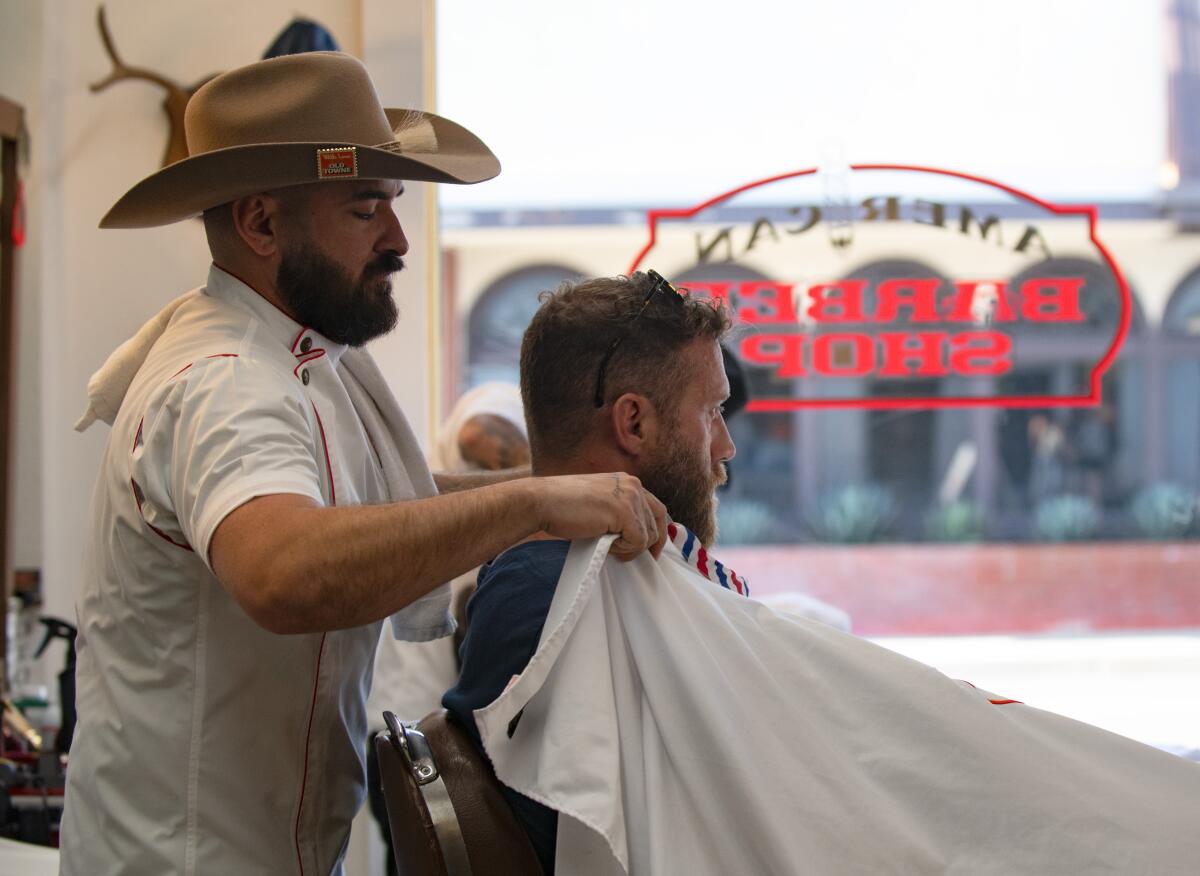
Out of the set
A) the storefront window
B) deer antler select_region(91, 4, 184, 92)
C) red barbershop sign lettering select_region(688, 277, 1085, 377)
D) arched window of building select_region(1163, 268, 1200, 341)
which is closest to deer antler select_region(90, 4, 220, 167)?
deer antler select_region(91, 4, 184, 92)

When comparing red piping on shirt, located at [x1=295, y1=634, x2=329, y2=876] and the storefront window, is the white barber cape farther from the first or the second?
the storefront window

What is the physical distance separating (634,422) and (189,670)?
67 centimetres

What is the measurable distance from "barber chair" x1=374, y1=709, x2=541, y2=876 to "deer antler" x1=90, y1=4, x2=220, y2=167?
2225 millimetres

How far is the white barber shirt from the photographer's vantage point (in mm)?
1442

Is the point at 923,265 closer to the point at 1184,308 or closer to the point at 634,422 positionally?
the point at 1184,308

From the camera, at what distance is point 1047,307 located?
3.61 meters

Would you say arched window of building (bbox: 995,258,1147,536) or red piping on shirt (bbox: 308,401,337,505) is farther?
arched window of building (bbox: 995,258,1147,536)

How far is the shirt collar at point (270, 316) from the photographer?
1578 mm

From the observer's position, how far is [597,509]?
133 cm

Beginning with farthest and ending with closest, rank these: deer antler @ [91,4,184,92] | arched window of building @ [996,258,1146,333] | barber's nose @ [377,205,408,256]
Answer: arched window of building @ [996,258,1146,333] < deer antler @ [91,4,184,92] < barber's nose @ [377,205,408,256]

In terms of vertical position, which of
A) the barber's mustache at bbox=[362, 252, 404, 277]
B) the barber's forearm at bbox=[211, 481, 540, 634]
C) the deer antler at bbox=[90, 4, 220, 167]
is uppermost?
the deer antler at bbox=[90, 4, 220, 167]

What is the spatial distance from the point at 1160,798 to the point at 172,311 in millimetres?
1409

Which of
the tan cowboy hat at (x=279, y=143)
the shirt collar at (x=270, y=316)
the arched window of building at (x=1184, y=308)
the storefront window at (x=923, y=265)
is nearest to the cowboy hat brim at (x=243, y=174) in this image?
the tan cowboy hat at (x=279, y=143)

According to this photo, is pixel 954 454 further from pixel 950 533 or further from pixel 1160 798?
pixel 1160 798
